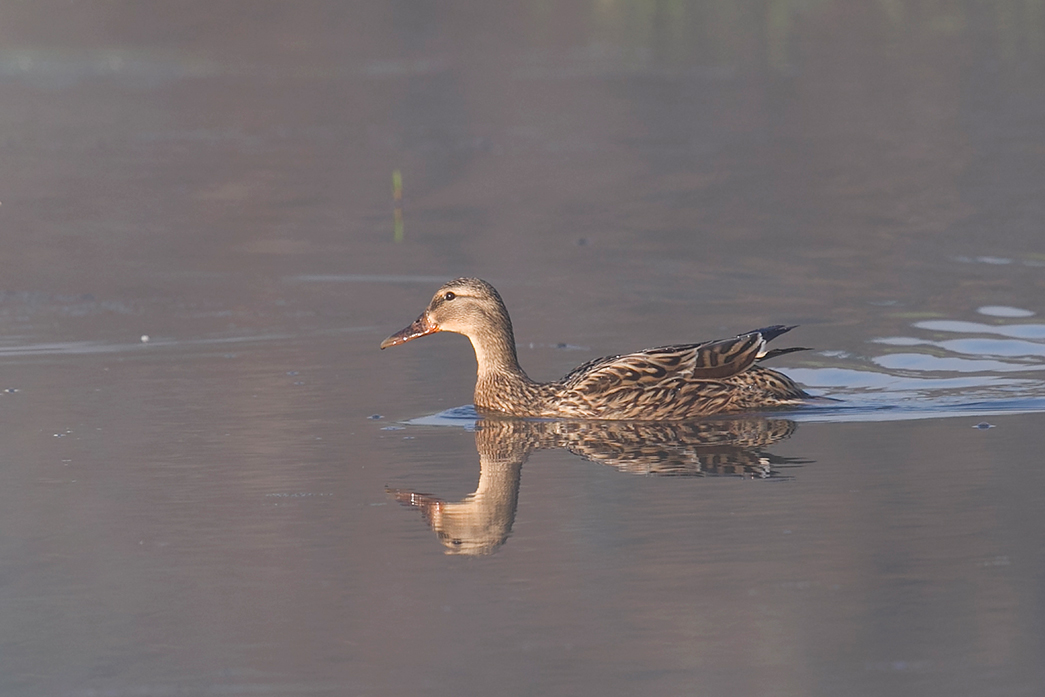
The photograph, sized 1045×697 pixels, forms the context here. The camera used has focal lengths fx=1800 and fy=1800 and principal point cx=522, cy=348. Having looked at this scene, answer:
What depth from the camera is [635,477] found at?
27.1 ft

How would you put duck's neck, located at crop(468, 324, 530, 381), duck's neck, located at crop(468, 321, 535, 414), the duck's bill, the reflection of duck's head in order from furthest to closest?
the duck's bill, duck's neck, located at crop(468, 324, 530, 381), duck's neck, located at crop(468, 321, 535, 414), the reflection of duck's head

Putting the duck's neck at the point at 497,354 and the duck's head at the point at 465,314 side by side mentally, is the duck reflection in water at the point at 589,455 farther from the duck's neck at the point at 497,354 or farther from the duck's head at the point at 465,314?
the duck's head at the point at 465,314

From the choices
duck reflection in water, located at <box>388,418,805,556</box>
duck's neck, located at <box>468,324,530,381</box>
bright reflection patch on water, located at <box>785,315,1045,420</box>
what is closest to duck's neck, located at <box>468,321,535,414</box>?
duck's neck, located at <box>468,324,530,381</box>

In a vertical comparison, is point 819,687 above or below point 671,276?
below

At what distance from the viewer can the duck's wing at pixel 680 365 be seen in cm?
997

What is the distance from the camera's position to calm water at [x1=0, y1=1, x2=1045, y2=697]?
5.99 metres

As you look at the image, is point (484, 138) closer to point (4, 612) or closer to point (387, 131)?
point (387, 131)

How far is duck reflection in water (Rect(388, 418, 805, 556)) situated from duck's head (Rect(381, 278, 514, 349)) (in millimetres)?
803

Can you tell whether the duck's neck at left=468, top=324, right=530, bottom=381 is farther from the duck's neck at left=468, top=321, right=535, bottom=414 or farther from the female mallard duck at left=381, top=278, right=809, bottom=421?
the female mallard duck at left=381, top=278, right=809, bottom=421

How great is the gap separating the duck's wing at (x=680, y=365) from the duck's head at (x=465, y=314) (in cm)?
82

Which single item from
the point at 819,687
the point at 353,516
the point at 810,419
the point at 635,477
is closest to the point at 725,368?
the point at 810,419

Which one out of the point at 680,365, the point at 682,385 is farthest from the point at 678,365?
the point at 682,385

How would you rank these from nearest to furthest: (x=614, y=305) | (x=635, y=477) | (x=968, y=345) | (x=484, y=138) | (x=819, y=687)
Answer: (x=819, y=687) < (x=635, y=477) < (x=968, y=345) < (x=614, y=305) < (x=484, y=138)

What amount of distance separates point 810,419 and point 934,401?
75cm
